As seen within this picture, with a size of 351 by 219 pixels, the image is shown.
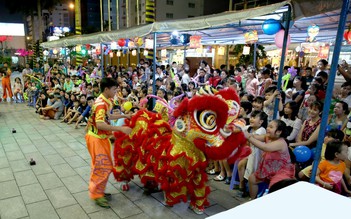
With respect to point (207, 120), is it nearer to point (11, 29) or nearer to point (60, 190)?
point (60, 190)

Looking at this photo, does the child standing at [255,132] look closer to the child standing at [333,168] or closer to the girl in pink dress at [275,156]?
the girl in pink dress at [275,156]

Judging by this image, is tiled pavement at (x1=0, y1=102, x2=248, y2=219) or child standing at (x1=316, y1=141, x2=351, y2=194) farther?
tiled pavement at (x1=0, y1=102, x2=248, y2=219)

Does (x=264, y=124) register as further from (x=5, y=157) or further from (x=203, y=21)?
(x=5, y=157)

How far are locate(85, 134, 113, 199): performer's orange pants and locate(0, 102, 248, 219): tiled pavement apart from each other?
0.29 m

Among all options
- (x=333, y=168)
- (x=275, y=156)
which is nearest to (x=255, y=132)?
(x=275, y=156)

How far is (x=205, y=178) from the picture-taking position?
3.54 meters

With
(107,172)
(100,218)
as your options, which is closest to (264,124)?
(107,172)

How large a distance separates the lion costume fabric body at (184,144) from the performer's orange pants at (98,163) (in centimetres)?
36

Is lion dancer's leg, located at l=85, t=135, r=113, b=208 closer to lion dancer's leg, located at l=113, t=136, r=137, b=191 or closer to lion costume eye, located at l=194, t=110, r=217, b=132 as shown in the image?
lion dancer's leg, located at l=113, t=136, r=137, b=191

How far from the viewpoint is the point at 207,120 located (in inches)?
120

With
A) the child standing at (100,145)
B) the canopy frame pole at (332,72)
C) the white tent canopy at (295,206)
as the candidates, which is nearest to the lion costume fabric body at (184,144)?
the child standing at (100,145)

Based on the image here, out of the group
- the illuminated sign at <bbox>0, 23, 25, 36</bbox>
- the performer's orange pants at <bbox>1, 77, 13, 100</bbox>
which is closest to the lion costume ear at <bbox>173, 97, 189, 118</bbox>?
the performer's orange pants at <bbox>1, 77, 13, 100</bbox>

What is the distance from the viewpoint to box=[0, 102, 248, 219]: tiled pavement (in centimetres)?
364

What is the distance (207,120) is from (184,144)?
1.72 feet
